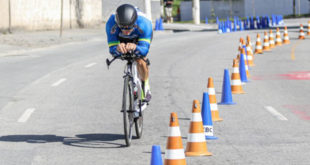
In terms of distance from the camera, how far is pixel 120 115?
41.3ft

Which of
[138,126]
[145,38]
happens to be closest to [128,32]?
[145,38]

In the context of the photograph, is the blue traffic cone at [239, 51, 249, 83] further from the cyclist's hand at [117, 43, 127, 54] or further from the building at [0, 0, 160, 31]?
the building at [0, 0, 160, 31]

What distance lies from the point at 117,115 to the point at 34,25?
1085 inches

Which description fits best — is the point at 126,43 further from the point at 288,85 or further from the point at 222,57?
the point at 222,57

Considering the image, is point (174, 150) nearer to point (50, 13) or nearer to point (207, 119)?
point (207, 119)

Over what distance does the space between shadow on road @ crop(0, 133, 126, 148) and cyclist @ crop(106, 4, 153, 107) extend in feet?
3.82

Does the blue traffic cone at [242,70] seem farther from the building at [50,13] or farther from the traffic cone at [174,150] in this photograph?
the building at [50,13]

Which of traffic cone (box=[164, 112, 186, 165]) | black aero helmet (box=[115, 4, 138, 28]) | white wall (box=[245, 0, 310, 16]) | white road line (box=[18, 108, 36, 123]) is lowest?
white road line (box=[18, 108, 36, 123])

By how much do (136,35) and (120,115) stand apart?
3227 millimetres

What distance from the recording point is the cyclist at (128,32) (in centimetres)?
920

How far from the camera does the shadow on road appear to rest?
9680mm

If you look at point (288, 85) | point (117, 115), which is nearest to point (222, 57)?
point (288, 85)

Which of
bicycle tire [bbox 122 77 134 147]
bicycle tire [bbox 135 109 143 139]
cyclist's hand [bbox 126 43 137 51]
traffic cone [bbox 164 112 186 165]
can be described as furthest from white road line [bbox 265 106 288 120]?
traffic cone [bbox 164 112 186 165]

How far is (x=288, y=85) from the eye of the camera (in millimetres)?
17453
